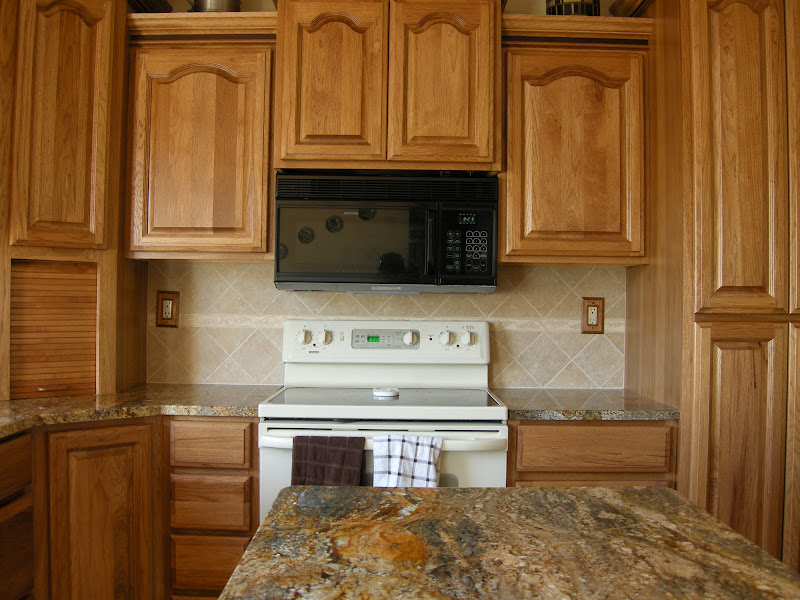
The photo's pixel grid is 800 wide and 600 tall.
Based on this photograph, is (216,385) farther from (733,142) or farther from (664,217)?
(733,142)

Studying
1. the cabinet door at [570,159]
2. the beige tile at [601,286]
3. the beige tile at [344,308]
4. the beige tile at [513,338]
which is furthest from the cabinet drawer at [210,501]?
the beige tile at [601,286]

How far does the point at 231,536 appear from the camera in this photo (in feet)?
5.95

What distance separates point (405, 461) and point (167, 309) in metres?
1.24

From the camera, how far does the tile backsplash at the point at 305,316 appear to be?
7.48 feet

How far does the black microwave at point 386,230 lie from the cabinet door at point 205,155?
139 mm

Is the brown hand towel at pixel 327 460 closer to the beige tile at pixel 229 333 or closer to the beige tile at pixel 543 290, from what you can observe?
the beige tile at pixel 229 333

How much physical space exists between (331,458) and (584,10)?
192 cm

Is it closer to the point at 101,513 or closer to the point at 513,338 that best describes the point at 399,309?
the point at 513,338

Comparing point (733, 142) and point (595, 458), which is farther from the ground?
point (733, 142)

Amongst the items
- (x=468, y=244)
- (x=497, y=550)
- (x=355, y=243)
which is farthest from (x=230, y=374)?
(x=497, y=550)

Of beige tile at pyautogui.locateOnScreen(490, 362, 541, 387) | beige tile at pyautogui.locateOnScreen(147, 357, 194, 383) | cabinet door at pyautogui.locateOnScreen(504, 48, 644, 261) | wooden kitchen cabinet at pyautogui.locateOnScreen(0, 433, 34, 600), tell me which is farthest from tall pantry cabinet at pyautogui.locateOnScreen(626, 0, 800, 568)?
wooden kitchen cabinet at pyautogui.locateOnScreen(0, 433, 34, 600)

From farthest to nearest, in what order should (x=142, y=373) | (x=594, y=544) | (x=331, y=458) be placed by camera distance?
(x=142, y=373) → (x=331, y=458) → (x=594, y=544)

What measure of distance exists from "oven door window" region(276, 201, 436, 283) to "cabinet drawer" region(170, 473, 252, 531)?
2.47 ft

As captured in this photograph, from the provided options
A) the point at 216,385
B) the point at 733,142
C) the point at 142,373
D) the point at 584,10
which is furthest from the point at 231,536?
the point at 584,10
